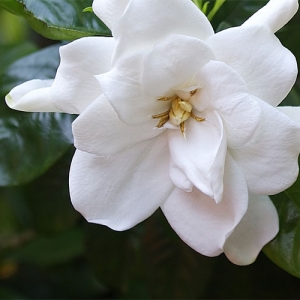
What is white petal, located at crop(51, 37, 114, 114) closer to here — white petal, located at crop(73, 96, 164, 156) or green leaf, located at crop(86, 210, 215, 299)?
white petal, located at crop(73, 96, 164, 156)

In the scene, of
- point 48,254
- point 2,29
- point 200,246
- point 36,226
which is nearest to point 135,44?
point 200,246

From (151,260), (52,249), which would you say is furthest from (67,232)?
(151,260)

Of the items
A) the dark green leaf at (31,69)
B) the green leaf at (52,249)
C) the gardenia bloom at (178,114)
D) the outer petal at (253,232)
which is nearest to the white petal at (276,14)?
the gardenia bloom at (178,114)

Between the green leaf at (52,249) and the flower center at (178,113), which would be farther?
the green leaf at (52,249)

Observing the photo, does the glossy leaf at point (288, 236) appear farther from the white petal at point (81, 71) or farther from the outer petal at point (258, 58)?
the white petal at point (81, 71)

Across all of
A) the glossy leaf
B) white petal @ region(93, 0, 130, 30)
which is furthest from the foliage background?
white petal @ region(93, 0, 130, 30)

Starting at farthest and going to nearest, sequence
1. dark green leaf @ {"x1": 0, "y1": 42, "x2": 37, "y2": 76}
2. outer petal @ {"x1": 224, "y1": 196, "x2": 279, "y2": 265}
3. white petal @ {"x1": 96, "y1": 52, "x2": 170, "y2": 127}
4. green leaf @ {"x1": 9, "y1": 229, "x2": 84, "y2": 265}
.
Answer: green leaf @ {"x1": 9, "y1": 229, "x2": 84, "y2": 265} → dark green leaf @ {"x1": 0, "y1": 42, "x2": 37, "y2": 76} → outer petal @ {"x1": 224, "y1": 196, "x2": 279, "y2": 265} → white petal @ {"x1": 96, "y1": 52, "x2": 170, "y2": 127}
